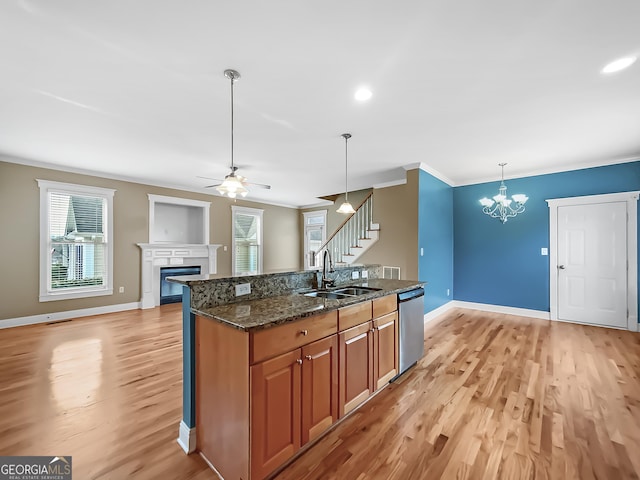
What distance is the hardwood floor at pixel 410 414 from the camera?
171cm

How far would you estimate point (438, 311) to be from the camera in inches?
207

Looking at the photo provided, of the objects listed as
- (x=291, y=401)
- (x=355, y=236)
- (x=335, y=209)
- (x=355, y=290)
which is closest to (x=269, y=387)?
(x=291, y=401)

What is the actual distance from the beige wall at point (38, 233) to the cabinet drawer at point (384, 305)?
3.00 ft

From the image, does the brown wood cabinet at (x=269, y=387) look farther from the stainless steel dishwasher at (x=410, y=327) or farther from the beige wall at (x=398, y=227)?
the beige wall at (x=398, y=227)

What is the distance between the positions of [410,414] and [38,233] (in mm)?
6246

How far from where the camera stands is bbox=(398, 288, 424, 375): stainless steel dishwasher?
2.85m

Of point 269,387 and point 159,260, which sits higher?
point 159,260

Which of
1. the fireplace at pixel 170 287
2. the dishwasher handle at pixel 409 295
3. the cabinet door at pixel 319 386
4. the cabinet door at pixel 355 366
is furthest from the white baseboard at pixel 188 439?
the fireplace at pixel 170 287

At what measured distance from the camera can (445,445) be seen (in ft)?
6.18

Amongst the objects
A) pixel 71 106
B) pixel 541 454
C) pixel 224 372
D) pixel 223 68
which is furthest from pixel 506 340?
pixel 71 106

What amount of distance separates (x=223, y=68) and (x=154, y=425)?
281 cm

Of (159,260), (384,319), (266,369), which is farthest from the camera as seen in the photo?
(159,260)

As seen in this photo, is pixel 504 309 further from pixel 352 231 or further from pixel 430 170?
pixel 352 231

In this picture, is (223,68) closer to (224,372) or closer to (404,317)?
(224,372)
